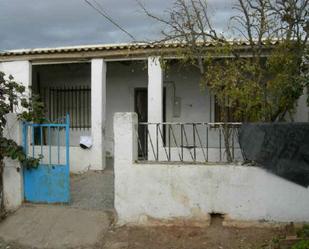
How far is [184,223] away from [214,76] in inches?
93.9

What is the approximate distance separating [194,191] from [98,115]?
448 centimetres

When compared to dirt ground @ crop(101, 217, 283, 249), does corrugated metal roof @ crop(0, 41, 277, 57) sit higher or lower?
higher

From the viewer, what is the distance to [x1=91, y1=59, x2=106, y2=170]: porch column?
34.1 ft

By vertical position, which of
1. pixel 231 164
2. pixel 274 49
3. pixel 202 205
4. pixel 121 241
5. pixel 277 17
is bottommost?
pixel 121 241

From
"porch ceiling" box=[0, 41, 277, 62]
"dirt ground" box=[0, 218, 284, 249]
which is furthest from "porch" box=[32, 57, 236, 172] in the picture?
"dirt ground" box=[0, 218, 284, 249]

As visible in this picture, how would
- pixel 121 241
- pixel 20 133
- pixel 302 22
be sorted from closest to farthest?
pixel 121 241
pixel 302 22
pixel 20 133

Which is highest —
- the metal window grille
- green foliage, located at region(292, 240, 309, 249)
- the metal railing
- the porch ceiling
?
the porch ceiling

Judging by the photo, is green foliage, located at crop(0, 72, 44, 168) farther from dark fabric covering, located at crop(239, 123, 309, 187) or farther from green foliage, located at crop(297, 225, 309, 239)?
green foliage, located at crop(297, 225, 309, 239)

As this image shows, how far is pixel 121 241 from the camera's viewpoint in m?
6.39

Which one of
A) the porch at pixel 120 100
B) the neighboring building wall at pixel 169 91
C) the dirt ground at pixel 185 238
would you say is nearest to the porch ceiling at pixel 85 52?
the porch at pixel 120 100

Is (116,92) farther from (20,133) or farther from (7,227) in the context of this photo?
(7,227)

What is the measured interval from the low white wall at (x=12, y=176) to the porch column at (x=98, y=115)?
3.01m

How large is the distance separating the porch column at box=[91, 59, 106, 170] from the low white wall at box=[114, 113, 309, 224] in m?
3.63

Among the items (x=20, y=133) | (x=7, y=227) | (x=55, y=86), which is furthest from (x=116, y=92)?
(x=7, y=227)
